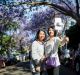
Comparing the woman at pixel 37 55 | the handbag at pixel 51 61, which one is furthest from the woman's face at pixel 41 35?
the handbag at pixel 51 61

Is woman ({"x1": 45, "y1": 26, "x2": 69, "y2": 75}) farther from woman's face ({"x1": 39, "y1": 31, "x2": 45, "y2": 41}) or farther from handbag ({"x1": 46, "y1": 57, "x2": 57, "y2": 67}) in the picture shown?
woman's face ({"x1": 39, "y1": 31, "x2": 45, "y2": 41})

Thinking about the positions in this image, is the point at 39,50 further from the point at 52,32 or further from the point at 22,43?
the point at 22,43

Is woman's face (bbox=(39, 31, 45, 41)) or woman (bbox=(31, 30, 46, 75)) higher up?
woman's face (bbox=(39, 31, 45, 41))

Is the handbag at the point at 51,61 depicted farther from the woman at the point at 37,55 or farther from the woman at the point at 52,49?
the woman at the point at 37,55

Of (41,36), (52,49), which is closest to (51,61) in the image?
(52,49)

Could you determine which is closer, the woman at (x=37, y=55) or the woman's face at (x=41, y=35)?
the woman at (x=37, y=55)

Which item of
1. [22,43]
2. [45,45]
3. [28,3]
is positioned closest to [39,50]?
[45,45]

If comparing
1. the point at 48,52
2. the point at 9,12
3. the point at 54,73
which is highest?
the point at 9,12

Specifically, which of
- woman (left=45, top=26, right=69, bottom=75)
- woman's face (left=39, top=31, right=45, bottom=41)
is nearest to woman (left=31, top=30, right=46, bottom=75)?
woman's face (left=39, top=31, right=45, bottom=41)

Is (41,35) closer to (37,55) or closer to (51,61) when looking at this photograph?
(37,55)

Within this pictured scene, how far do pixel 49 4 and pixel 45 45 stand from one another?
928 cm

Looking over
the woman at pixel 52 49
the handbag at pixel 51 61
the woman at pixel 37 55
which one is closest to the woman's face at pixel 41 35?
the woman at pixel 37 55

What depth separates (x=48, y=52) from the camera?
287 inches

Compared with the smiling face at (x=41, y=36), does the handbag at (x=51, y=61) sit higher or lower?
lower
